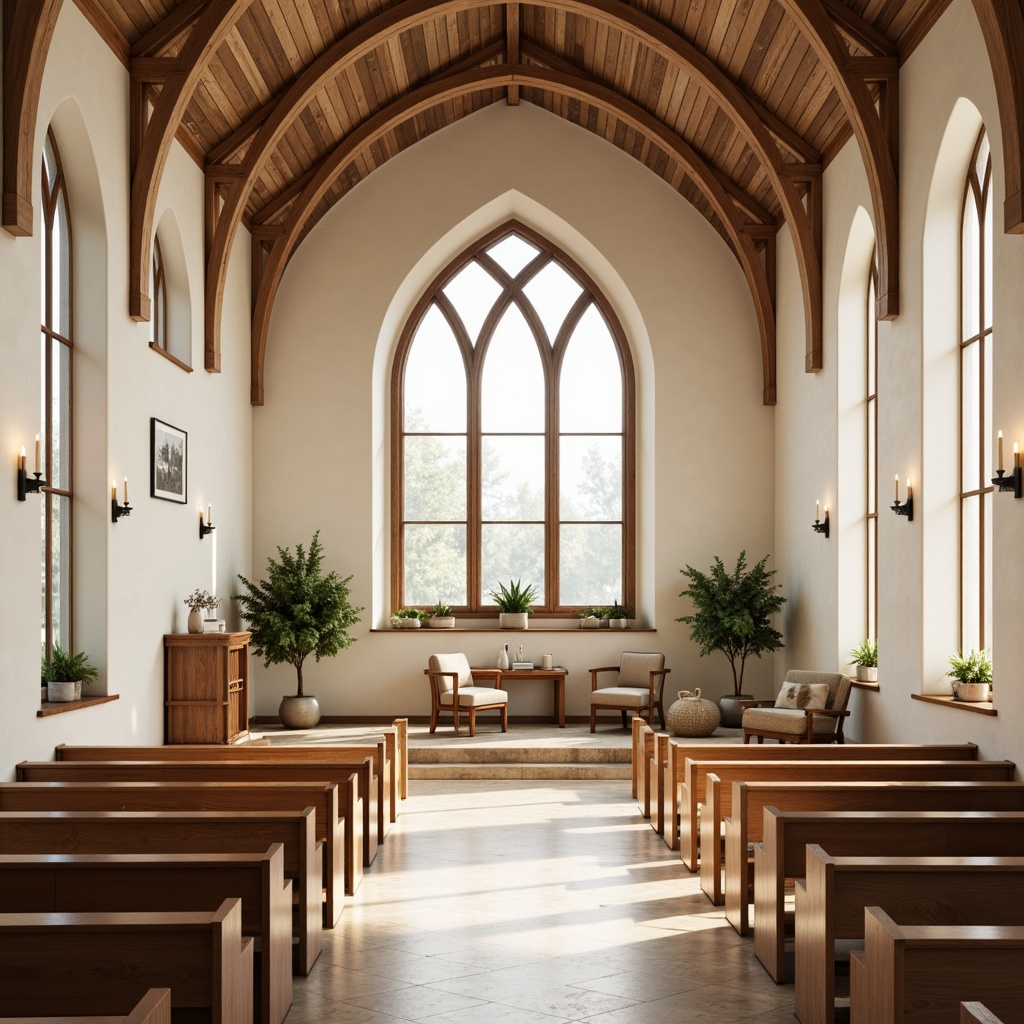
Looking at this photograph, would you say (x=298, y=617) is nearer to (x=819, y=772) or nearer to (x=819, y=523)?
(x=819, y=523)

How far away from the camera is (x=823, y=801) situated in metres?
4.95

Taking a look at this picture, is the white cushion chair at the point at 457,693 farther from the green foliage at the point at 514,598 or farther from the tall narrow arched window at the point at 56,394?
the tall narrow arched window at the point at 56,394

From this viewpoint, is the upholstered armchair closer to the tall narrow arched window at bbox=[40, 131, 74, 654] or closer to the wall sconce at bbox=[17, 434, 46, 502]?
the tall narrow arched window at bbox=[40, 131, 74, 654]

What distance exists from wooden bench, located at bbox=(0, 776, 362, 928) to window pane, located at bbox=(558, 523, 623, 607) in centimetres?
705

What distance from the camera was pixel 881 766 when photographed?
561 centimetres

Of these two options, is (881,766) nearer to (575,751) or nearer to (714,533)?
(575,751)

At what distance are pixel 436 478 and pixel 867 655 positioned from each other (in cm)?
507

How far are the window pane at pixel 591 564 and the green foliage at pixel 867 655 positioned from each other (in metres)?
3.48

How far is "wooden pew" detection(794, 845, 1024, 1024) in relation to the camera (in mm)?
3539

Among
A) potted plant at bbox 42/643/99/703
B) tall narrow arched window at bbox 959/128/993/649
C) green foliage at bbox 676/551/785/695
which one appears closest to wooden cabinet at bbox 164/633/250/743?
potted plant at bbox 42/643/99/703

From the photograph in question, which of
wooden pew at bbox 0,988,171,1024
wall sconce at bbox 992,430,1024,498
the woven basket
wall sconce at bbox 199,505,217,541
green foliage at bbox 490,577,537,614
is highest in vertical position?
wall sconce at bbox 992,430,1024,498

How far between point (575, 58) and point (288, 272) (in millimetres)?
3460

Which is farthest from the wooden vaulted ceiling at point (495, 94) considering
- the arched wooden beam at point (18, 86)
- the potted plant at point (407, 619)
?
the potted plant at point (407, 619)

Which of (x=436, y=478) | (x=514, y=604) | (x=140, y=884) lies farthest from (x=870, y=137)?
(x=140, y=884)
